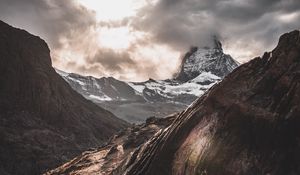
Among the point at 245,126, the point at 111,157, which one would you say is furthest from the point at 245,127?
the point at 111,157

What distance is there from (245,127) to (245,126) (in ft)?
0.23

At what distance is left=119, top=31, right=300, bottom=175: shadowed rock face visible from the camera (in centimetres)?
2817

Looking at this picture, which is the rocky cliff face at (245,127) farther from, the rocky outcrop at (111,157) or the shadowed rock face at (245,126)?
the rocky outcrop at (111,157)

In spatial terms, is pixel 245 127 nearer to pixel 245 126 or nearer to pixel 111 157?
pixel 245 126

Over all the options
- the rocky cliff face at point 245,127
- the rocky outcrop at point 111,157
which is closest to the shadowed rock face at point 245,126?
the rocky cliff face at point 245,127

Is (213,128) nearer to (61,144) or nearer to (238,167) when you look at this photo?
(238,167)

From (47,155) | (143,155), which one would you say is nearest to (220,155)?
(143,155)

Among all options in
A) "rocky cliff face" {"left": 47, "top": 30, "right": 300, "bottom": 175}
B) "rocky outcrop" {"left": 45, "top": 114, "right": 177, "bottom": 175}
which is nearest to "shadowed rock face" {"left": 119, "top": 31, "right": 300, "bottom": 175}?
"rocky cliff face" {"left": 47, "top": 30, "right": 300, "bottom": 175}

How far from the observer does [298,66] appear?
30.2m

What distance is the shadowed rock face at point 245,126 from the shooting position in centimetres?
2817

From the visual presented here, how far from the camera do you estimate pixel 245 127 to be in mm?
30578

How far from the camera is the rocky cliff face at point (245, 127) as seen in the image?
2819cm

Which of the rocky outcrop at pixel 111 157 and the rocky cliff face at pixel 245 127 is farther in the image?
the rocky outcrop at pixel 111 157

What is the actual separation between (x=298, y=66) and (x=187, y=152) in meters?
10.3
